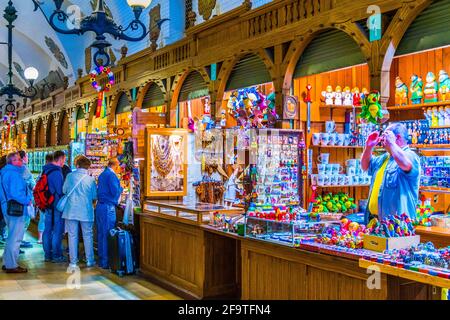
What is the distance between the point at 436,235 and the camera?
4.64m

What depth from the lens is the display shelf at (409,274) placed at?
9.70 feet

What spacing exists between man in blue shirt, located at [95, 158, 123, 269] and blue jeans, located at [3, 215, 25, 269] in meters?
0.99

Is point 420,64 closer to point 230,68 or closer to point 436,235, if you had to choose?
point 230,68

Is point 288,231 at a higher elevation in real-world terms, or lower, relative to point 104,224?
higher

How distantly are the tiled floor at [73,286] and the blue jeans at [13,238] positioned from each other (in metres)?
0.17

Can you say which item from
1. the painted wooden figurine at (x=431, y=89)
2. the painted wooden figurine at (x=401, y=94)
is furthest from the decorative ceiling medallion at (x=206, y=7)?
the painted wooden figurine at (x=431, y=89)

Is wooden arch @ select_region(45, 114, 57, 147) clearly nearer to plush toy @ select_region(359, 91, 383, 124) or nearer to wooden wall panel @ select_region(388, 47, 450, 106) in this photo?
wooden wall panel @ select_region(388, 47, 450, 106)

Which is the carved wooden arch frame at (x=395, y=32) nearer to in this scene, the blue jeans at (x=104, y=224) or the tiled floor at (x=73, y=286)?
the tiled floor at (x=73, y=286)

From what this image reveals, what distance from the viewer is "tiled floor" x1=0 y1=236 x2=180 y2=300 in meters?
5.93

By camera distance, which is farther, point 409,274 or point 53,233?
point 53,233

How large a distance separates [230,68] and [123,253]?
9.27ft

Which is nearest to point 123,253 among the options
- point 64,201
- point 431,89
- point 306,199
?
point 64,201

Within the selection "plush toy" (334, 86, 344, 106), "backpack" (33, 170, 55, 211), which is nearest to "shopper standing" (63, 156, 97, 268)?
"backpack" (33, 170, 55, 211)

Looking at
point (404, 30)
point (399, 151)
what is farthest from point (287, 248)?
point (404, 30)
